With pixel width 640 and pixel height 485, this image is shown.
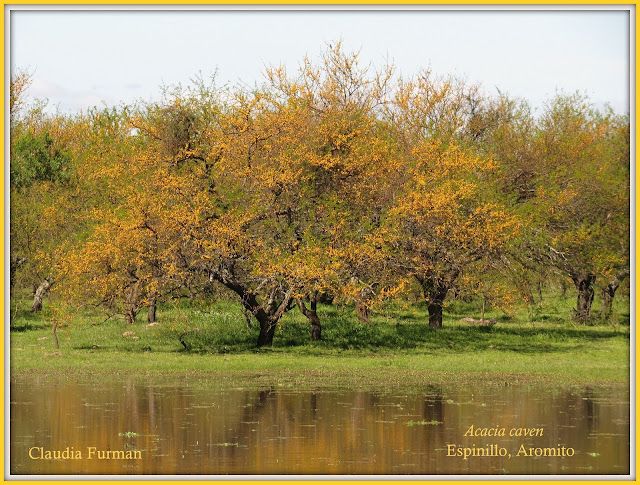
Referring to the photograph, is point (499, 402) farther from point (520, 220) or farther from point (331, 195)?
point (520, 220)

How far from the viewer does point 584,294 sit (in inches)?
Result: 1982

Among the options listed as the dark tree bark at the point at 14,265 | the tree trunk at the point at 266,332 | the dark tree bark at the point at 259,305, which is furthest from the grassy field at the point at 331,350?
the dark tree bark at the point at 14,265

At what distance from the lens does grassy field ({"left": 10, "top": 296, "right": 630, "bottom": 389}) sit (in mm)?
30312

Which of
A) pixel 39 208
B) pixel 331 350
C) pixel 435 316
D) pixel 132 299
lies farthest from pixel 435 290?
pixel 39 208

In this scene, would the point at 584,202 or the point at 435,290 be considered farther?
the point at 584,202

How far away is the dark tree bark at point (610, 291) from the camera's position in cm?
4528

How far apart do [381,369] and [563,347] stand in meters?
11.4

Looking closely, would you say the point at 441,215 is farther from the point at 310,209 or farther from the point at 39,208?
the point at 39,208

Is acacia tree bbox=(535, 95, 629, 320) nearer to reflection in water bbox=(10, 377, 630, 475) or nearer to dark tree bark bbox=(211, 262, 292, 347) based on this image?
dark tree bark bbox=(211, 262, 292, 347)

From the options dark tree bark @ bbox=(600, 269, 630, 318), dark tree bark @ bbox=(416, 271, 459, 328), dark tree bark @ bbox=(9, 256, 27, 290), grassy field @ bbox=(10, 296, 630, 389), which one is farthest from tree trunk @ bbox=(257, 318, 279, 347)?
dark tree bark @ bbox=(600, 269, 630, 318)

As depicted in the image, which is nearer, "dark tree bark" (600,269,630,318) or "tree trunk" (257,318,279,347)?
"tree trunk" (257,318,279,347)

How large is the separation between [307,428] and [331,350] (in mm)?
17647

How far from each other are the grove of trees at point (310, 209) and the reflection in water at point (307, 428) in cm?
967

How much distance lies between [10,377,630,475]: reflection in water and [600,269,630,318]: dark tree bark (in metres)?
20.2
